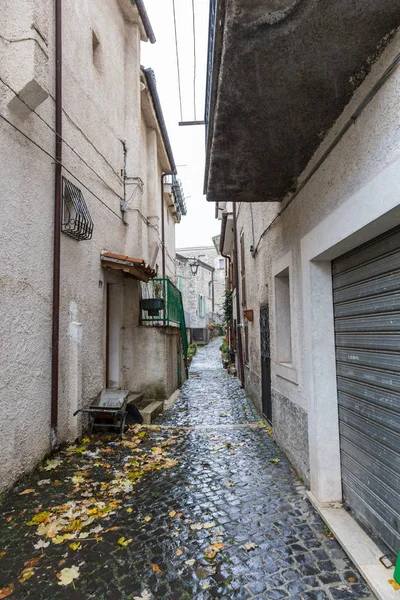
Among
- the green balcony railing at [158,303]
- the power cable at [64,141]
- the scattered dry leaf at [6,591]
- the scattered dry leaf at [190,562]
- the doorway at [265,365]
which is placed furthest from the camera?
the green balcony railing at [158,303]

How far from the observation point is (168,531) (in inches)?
123

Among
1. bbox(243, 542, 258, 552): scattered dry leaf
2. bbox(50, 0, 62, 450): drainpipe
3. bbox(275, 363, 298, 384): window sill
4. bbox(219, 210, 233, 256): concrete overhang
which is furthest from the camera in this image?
bbox(219, 210, 233, 256): concrete overhang

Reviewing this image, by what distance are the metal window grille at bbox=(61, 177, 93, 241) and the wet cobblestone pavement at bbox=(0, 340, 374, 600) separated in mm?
3237

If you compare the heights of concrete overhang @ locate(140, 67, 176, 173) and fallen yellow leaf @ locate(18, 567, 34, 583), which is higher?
concrete overhang @ locate(140, 67, 176, 173)

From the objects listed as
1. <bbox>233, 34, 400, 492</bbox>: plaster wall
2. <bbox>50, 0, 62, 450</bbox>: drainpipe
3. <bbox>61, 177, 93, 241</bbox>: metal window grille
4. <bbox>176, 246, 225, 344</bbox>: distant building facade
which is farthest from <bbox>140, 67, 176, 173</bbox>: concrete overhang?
<bbox>176, 246, 225, 344</bbox>: distant building facade

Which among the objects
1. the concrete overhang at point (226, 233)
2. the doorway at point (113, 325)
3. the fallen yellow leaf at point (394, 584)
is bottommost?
the fallen yellow leaf at point (394, 584)

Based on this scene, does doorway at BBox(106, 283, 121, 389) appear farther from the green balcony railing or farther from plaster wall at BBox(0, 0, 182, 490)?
the green balcony railing

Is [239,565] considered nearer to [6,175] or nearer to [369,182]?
[369,182]

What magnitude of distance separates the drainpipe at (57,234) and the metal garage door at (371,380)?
3.64 metres

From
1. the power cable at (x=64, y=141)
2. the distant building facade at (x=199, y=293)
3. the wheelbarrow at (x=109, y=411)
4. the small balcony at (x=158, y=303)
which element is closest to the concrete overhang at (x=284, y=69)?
the power cable at (x=64, y=141)

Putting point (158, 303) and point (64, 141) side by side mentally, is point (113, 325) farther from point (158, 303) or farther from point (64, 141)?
point (64, 141)

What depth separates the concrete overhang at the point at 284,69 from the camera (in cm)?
214

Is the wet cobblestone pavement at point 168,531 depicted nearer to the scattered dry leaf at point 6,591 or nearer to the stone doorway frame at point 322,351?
the scattered dry leaf at point 6,591

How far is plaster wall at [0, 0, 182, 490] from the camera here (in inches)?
157
